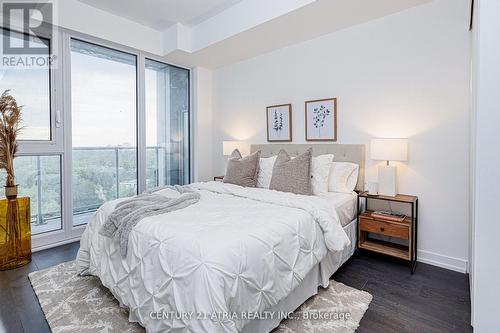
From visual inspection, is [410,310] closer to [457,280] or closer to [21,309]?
[457,280]

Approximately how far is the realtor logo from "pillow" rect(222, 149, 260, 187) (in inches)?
103

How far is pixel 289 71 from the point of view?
3.66m

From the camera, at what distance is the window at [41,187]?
10.1ft

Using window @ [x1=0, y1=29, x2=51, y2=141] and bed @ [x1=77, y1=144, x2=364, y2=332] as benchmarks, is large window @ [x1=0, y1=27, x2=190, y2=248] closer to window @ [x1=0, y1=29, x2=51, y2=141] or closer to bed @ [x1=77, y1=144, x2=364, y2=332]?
window @ [x1=0, y1=29, x2=51, y2=141]

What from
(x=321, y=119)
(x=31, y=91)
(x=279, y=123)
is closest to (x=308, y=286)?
(x=321, y=119)

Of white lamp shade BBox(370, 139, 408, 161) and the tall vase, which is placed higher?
white lamp shade BBox(370, 139, 408, 161)

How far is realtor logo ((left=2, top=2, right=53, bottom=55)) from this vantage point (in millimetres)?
2852

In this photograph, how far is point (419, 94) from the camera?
2654mm

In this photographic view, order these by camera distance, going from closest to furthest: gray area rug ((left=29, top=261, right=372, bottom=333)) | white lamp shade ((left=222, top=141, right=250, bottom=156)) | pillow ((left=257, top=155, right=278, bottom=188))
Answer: gray area rug ((left=29, top=261, right=372, bottom=333)) → pillow ((left=257, top=155, right=278, bottom=188)) → white lamp shade ((left=222, top=141, right=250, bottom=156))

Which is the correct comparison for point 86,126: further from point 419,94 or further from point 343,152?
point 419,94

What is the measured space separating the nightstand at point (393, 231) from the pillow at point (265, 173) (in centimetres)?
102

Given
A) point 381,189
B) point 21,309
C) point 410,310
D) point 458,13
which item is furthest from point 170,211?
point 458,13

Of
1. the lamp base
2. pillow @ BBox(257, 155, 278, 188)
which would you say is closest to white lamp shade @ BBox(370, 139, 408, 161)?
the lamp base

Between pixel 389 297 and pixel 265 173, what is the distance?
5.72 feet
